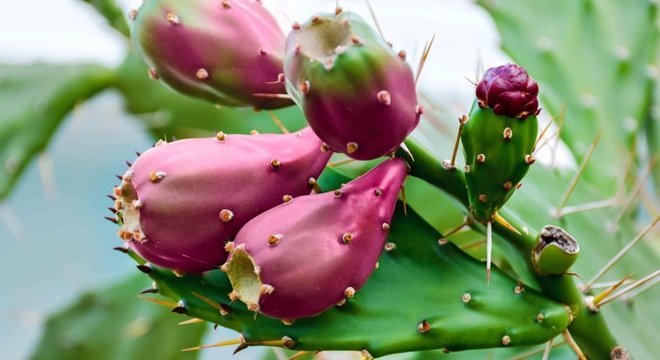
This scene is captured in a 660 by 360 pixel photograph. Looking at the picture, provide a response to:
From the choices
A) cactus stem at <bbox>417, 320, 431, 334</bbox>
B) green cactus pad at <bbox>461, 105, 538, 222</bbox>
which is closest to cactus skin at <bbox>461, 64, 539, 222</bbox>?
green cactus pad at <bbox>461, 105, 538, 222</bbox>

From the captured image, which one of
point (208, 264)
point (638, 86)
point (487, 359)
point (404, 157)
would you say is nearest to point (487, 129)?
point (404, 157)

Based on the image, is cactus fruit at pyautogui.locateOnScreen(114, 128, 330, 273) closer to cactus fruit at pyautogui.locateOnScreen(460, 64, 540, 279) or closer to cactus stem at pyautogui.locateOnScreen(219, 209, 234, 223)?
cactus stem at pyautogui.locateOnScreen(219, 209, 234, 223)

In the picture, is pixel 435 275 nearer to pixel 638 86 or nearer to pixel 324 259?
pixel 324 259

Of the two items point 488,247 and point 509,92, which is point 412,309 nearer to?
point 488,247

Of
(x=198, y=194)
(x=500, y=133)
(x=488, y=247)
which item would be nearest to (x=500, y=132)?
(x=500, y=133)

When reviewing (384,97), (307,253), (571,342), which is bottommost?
(571,342)

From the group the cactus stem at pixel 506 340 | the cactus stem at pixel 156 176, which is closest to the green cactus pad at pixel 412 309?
the cactus stem at pixel 506 340
